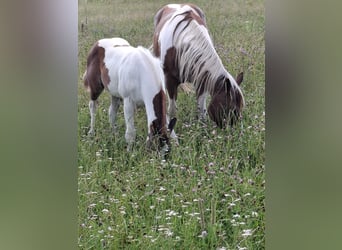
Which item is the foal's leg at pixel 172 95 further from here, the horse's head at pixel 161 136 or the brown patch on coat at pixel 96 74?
the brown patch on coat at pixel 96 74

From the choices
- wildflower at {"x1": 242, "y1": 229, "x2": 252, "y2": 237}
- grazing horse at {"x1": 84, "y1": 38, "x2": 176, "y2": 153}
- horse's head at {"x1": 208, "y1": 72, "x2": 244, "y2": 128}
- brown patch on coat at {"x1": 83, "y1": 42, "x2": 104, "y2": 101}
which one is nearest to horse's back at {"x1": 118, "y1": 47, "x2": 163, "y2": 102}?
grazing horse at {"x1": 84, "y1": 38, "x2": 176, "y2": 153}

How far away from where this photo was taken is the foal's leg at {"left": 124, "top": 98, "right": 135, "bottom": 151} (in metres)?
2.38

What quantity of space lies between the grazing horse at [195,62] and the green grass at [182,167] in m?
0.04

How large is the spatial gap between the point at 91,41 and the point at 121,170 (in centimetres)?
66

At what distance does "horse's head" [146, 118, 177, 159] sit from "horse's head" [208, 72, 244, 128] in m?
0.21

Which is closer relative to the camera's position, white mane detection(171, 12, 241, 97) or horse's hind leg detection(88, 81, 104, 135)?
white mane detection(171, 12, 241, 97)

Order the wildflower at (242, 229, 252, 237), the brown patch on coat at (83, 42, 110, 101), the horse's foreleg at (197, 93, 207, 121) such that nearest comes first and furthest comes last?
1. the wildflower at (242, 229, 252, 237)
2. the horse's foreleg at (197, 93, 207, 121)
3. the brown patch on coat at (83, 42, 110, 101)

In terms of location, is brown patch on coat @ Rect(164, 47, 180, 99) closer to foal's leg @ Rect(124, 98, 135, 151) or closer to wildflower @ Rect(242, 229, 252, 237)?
foal's leg @ Rect(124, 98, 135, 151)

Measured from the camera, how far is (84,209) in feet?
7.89

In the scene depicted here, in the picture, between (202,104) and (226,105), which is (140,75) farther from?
(226,105)
